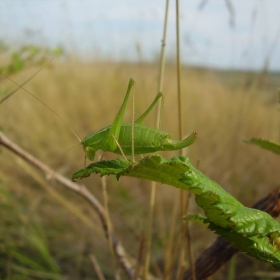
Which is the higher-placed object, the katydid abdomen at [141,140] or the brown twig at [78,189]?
the katydid abdomen at [141,140]

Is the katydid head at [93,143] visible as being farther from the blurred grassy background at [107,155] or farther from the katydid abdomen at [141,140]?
the blurred grassy background at [107,155]

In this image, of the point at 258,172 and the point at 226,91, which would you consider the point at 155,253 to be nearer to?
the point at 258,172

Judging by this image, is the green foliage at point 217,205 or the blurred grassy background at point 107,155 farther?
the blurred grassy background at point 107,155

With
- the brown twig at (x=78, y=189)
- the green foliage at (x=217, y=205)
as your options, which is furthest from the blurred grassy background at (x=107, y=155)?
the green foliage at (x=217, y=205)

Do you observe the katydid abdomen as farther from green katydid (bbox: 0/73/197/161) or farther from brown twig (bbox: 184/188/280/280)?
brown twig (bbox: 184/188/280/280)

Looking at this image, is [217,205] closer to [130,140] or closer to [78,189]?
[130,140]

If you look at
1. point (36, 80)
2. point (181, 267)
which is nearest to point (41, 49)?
point (181, 267)

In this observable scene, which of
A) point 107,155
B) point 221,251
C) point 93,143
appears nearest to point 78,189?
point 93,143
